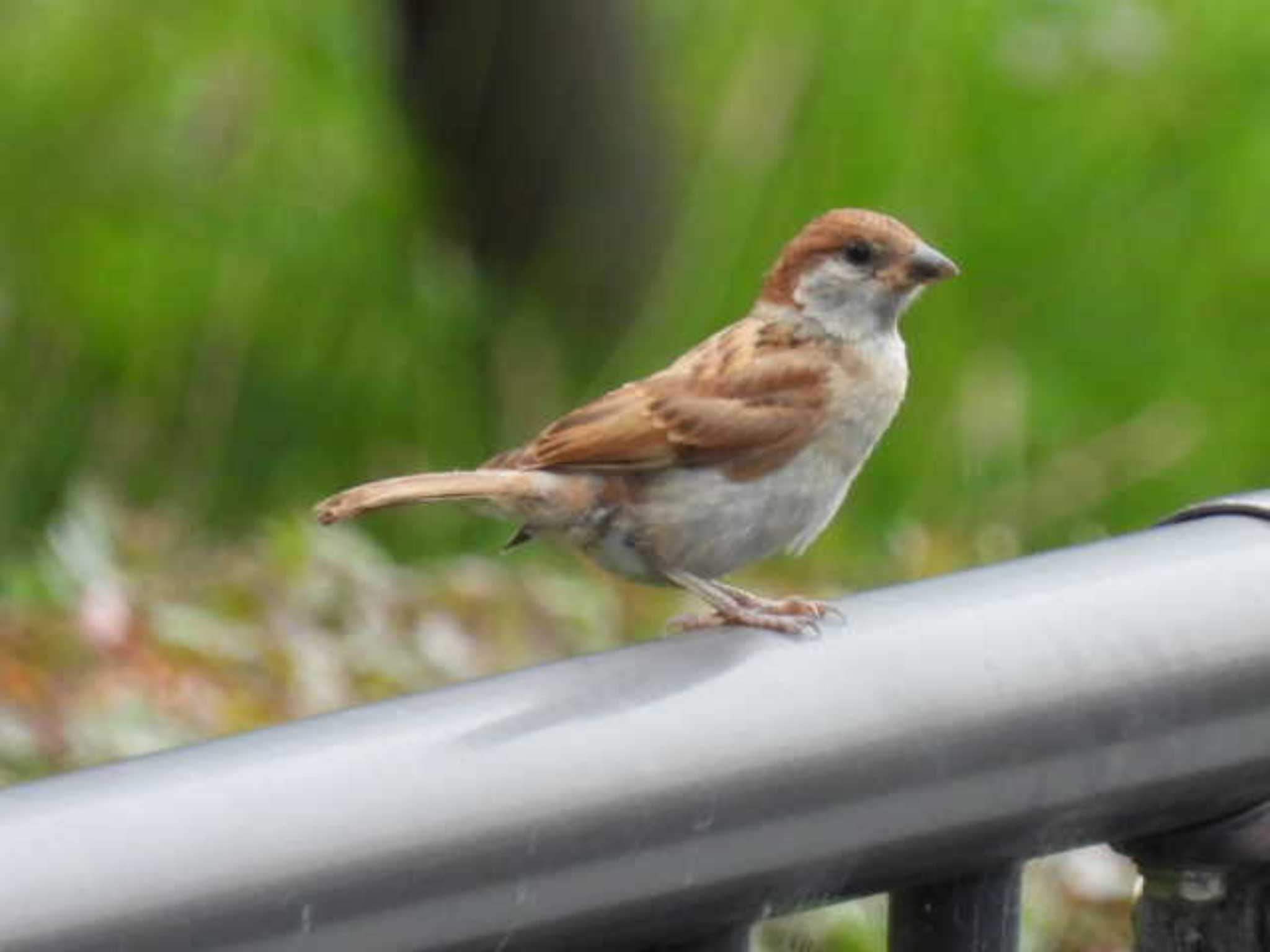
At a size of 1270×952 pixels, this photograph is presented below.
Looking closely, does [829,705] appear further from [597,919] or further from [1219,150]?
[1219,150]

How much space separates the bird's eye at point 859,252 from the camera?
344 cm

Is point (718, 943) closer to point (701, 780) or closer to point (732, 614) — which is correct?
point (701, 780)

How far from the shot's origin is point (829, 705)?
69.1 inches

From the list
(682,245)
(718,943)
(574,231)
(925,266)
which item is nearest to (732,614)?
(925,266)

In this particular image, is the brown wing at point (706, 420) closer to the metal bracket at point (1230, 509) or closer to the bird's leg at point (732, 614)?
the bird's leg at point (732, 614)

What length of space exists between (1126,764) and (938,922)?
0.15 metres

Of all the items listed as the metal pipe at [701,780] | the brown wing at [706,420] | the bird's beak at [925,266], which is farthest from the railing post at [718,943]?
the bird's beak at [925,266]

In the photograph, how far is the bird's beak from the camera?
3.38 meters

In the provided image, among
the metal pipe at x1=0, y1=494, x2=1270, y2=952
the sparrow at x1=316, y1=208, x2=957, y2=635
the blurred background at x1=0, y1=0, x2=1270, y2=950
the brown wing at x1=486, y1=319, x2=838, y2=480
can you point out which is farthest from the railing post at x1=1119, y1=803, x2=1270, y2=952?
the blurred background at x1=0, y1=0, x2=1270, y2=950

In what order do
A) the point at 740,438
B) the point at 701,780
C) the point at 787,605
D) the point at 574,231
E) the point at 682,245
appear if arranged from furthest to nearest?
the point at 682,245 < the point at 574,231 < the point at 740,438 < the point at 787,605 < the point at 701,780

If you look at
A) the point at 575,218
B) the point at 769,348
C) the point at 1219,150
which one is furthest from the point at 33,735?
the point at 1219,150

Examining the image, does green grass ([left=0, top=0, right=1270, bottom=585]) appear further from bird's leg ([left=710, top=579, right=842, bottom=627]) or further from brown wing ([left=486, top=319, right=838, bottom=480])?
bird's leg ([left=710, top=579, right=842, bottom=627])

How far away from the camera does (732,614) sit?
8.98 feet

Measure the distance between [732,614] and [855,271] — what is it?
792 mm
